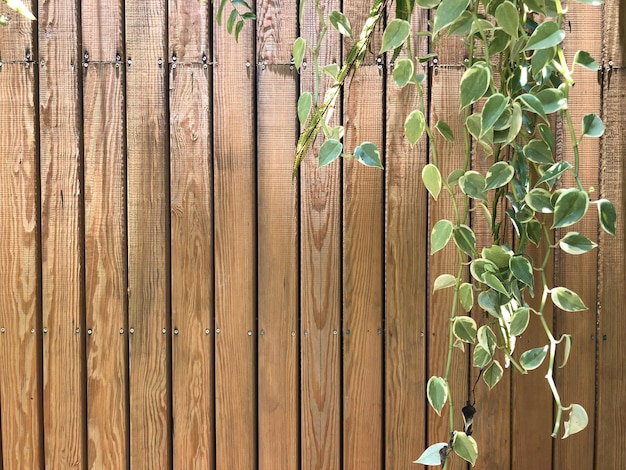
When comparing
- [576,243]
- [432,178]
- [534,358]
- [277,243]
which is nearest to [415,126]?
[432,178]

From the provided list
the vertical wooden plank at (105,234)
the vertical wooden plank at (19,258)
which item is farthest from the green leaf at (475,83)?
the vertical wooden plank at (19,258)

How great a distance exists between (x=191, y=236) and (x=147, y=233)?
0.12 m

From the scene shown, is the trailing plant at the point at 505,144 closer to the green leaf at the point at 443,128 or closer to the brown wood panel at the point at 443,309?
the green leaf at the point at 443,128

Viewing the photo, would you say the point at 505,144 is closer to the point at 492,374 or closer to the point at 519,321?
the point at 519,321

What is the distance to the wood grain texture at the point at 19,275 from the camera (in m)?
1.59

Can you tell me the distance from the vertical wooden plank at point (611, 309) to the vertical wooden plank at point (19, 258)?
1534 mm

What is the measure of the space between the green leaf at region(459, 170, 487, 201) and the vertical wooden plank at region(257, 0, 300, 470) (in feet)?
2.11

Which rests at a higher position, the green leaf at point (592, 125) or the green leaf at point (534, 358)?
the green leaf at point (592, 125)

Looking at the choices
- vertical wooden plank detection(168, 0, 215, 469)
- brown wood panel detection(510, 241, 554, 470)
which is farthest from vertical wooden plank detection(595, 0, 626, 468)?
vertical wooden plank detection(168, 0, 215, 469)

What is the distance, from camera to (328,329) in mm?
1585

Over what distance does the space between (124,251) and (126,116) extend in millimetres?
367

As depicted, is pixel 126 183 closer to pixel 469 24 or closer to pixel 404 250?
pixel 404 250

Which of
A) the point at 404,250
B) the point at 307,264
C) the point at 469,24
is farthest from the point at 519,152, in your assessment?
the point at 307,264

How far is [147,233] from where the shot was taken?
1.60 meters
